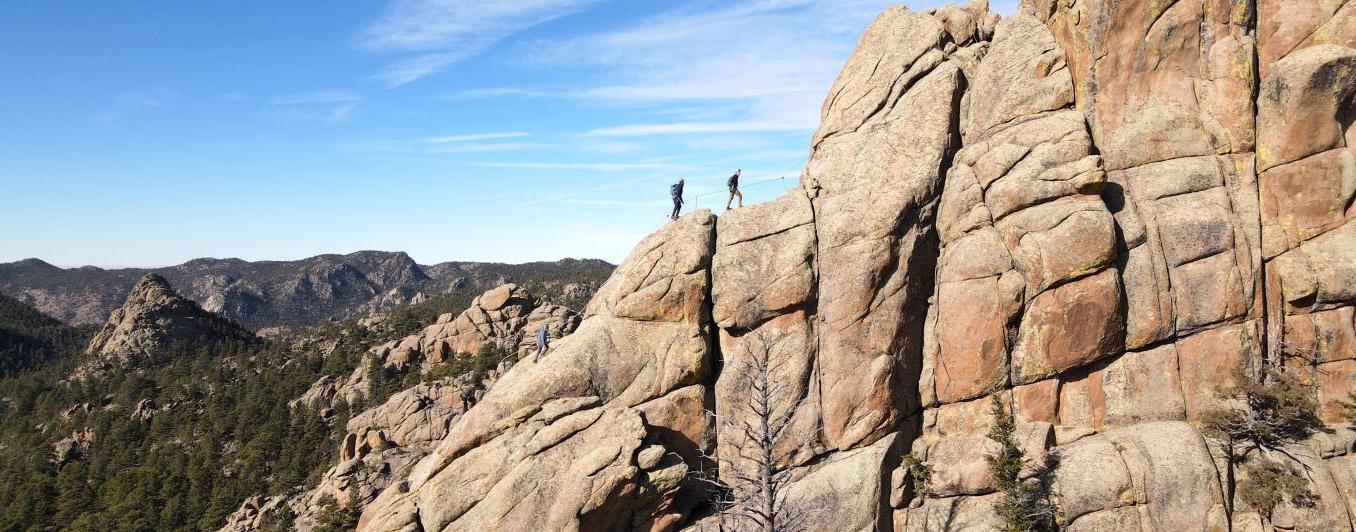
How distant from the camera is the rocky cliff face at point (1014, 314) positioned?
27.6 meters

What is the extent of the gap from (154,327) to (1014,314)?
15161cm

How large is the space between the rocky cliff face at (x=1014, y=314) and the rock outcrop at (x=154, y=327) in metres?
125

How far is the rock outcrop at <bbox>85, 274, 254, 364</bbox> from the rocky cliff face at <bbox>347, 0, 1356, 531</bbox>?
12532 cm

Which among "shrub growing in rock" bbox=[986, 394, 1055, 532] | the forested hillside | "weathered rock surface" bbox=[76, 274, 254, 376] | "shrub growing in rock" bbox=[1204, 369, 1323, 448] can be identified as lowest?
the forested hillside

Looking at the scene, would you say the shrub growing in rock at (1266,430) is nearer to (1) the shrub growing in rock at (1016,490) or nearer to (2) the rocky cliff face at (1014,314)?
(2) the rocky cliff face at (1014,314)

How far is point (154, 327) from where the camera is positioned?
128 meters

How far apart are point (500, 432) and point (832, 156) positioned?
20.9m

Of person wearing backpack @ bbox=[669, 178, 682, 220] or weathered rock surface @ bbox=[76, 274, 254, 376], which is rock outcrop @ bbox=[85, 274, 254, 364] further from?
person wearing backpack @ bbox=[669, 178, 682, 220]

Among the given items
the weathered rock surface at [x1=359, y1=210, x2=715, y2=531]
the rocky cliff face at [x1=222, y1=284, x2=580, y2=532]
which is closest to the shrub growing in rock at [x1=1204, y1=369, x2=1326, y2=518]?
the weathered rock surface at [x1=359, y1=210, x2=715, y2=531]

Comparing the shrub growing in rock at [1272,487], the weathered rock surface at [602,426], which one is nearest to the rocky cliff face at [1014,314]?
the weathered rock surface at [602,426]

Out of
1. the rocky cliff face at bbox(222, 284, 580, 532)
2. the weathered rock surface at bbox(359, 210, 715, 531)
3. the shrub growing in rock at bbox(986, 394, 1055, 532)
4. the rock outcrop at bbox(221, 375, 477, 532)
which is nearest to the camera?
the shrub growing in rock at bbox(986, 394, 1055, 532)

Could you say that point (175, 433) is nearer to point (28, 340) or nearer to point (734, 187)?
point (734, 187)

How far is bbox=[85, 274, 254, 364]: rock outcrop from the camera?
404 feet

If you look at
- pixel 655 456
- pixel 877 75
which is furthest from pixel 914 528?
pixel 877 75
